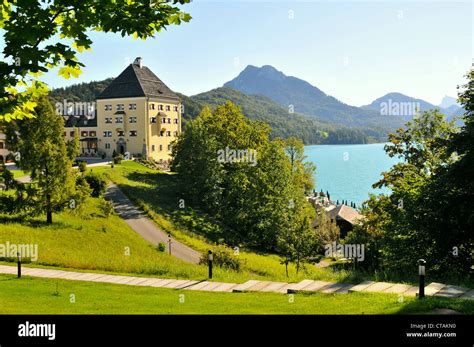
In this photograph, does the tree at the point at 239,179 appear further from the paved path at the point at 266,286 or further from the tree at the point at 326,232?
the paved path at the point at 266,286

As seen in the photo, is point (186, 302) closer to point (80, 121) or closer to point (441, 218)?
point (441, 218)

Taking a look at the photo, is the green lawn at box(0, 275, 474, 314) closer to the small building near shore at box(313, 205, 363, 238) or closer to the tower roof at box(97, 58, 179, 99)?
the small building near shore at box(313, 205, 363, 238)

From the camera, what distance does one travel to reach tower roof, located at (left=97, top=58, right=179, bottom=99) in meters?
86.3

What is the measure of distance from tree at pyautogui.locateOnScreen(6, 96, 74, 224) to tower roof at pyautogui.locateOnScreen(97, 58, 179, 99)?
5270cm

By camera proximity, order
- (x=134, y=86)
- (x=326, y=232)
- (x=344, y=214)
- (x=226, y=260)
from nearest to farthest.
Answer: (x=226, y=260) → (x=326, y=232) → (x=344, y=214) → (x=134, y=86)

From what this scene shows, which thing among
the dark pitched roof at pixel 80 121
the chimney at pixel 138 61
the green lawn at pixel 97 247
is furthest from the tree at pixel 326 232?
the dark pitched roof at pixel 80 121

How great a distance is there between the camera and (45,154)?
1292 inches

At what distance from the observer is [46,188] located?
34.0 meters

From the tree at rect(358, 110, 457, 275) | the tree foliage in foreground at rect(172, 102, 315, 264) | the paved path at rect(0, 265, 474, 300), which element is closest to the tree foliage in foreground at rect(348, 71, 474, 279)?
the tree at rect(358, 110, 457, 275)

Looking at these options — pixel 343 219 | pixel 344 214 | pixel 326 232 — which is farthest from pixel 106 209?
pixel 344 214

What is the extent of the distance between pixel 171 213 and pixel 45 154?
72.7ft

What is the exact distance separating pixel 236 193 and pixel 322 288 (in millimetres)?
42449
